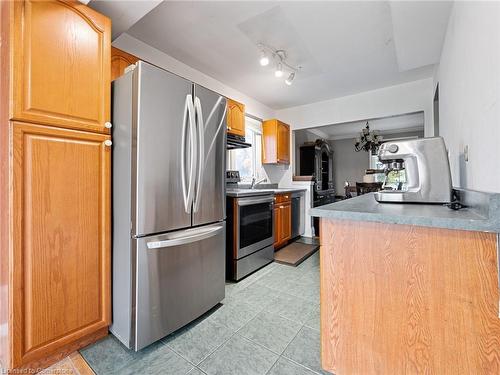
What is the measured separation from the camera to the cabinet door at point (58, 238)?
1.16 metres

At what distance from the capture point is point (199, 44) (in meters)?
2.37

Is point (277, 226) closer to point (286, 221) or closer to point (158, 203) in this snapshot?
point (286, 221)

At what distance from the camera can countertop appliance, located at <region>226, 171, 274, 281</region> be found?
7.82ft

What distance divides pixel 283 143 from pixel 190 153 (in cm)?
288

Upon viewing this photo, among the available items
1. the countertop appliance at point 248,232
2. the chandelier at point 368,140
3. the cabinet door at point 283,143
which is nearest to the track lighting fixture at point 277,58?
the cabinet door at point 283,143

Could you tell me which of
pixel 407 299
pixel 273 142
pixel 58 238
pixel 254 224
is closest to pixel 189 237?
pixel 58 238

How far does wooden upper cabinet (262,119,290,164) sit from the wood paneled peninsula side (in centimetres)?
320

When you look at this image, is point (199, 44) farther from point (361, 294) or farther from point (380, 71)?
point (361, 294)

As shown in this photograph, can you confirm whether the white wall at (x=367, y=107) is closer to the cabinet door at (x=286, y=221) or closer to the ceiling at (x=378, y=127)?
the ceiling at (x=378, y=127)

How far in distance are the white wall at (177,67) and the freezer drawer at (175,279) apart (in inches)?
76.9

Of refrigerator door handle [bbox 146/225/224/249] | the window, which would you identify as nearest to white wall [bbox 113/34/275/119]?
the window

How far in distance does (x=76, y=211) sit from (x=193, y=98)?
1.04 m

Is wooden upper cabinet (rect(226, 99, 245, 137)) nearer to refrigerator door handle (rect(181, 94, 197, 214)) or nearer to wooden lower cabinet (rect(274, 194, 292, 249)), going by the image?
wooden lower cabinet (rect(274, 194, 292, 249))

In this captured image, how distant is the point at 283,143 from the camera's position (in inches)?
167
